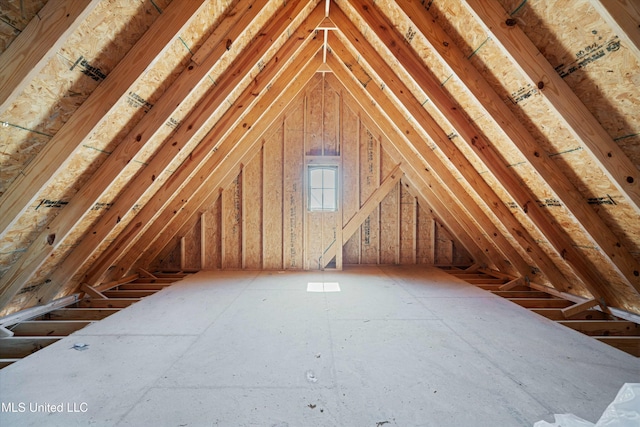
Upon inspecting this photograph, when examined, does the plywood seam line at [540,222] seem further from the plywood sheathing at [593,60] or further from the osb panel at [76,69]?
the osb panel at [76,69]

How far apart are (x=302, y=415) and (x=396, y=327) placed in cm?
140

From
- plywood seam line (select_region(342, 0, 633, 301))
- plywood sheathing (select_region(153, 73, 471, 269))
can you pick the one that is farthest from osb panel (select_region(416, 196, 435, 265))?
plywood seam line (select_region(342, 0, 633, 301))

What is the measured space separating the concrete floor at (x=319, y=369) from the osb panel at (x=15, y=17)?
1918mm

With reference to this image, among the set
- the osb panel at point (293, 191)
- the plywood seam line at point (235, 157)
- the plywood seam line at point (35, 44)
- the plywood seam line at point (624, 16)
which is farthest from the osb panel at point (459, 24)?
the osb panel at point (293, 191)

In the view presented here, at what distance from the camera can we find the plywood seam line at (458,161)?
3170mm

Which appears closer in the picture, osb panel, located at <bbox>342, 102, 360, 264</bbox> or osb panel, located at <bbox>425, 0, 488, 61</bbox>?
osb panel, located at <bbox>425, 0, 488, 61</bbox>

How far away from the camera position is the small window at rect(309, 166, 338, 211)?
5422mm

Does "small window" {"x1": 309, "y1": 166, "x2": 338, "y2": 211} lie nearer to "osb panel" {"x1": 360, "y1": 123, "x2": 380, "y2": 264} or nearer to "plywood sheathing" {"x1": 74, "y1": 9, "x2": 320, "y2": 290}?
"osb panel" {"x1": 360, "y1": 123, "x2": 380, "y2": 264}

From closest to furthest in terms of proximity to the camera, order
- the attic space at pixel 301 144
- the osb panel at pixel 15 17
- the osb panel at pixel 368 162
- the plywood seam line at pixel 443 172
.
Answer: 1. the osb panel at pixel 15 17
2. the attic space at pixel 301 144
3. the plywood seam line at pixel 443 172
4. the osb panel at pixel 368 162

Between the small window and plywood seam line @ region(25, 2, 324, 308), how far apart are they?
278cm

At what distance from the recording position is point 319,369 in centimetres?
189

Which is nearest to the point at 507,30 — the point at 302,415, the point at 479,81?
the point at 479,81

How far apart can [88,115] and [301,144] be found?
370 centimetres

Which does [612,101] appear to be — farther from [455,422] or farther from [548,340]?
[455,422]
